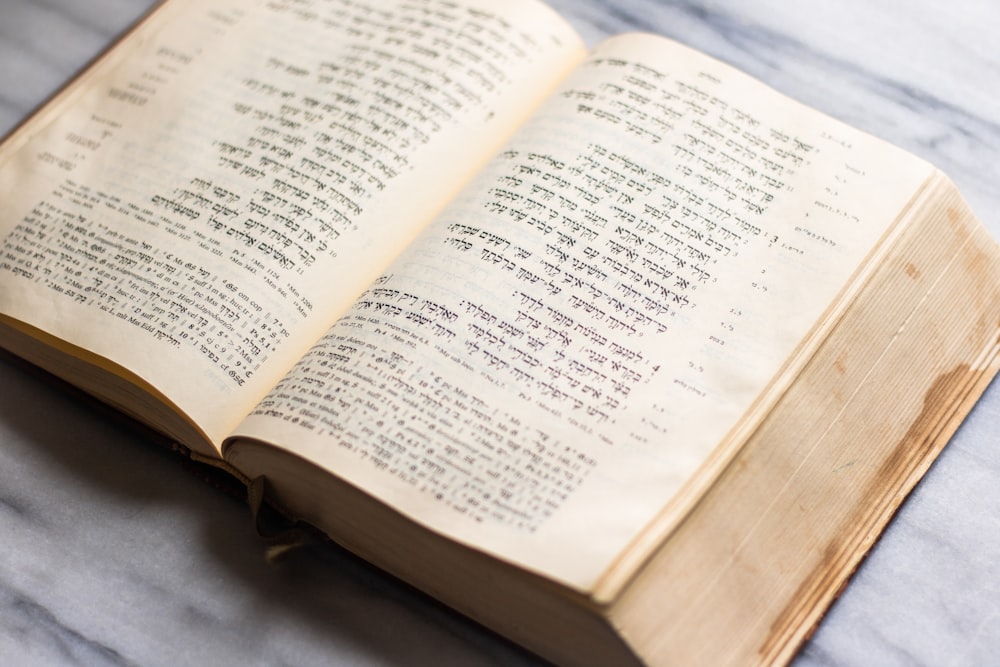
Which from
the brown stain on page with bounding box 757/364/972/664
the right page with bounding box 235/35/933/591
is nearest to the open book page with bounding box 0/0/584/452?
the right page with bounding box 235/35/933/591

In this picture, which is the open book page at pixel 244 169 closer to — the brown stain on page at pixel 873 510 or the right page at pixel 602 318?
the right page at pixel 602 318

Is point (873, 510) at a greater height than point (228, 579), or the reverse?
point (873, 510)

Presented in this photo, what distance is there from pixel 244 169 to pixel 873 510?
46 cm

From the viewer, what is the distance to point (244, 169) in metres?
0.71

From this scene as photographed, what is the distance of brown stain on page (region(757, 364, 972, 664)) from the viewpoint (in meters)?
0.59

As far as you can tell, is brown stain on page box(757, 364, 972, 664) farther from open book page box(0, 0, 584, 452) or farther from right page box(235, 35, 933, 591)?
open book page box(0, 0, 584, 452)

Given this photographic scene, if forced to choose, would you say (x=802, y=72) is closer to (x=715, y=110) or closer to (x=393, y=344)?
(x=715, y=110)

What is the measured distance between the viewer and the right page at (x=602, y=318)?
1.82 ft

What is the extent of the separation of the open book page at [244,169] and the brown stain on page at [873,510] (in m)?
0.33

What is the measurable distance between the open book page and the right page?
1.5 inches

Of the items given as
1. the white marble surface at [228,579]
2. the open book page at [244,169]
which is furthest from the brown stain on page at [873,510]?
the open book page at [244,169]

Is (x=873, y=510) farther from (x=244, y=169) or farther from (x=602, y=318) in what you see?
(x=244, y=169)

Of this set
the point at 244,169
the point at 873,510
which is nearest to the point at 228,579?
the point at 244,169

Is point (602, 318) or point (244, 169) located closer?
point (602, 318)
